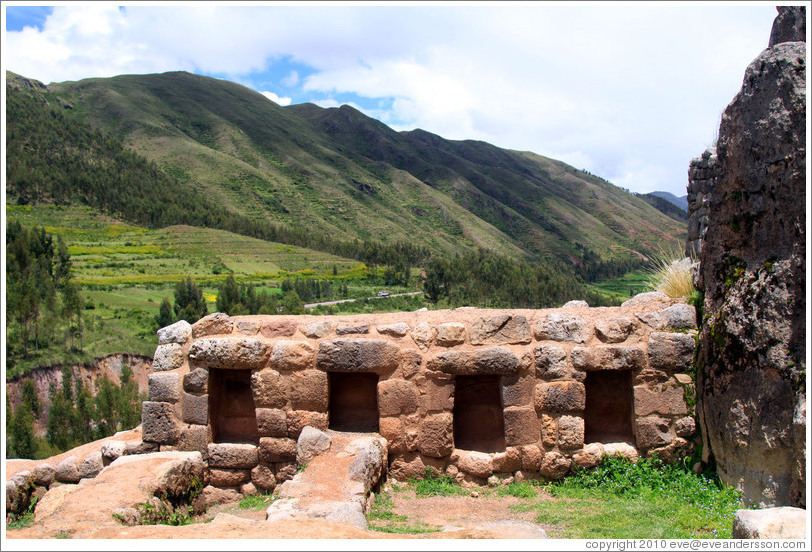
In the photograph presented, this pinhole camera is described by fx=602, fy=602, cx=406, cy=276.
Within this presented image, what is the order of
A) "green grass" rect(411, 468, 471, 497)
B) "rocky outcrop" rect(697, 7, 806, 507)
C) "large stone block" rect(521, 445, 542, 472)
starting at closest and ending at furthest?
"rocky outcrop" rect(697, 7, 806, 507) < "green grass" rect(411, 468, 471, 497) < "large stone block" rect(521, 445, 542, 472)

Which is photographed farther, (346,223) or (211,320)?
(346,223)

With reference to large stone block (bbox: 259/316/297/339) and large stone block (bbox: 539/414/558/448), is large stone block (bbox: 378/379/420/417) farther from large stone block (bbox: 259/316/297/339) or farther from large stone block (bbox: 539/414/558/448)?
large stone block (bbox: 539/414/558/448)

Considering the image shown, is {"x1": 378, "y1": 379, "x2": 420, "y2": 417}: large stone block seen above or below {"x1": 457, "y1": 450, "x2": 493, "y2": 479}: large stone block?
above

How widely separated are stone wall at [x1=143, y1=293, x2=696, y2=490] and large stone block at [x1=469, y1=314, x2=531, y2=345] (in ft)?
0.04

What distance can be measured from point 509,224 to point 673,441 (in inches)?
4104

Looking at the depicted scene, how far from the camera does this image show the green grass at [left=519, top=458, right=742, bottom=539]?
500 centimetres

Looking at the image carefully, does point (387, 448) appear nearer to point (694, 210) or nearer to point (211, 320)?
point (211, 320)

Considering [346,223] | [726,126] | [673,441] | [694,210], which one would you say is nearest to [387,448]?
[673,441]

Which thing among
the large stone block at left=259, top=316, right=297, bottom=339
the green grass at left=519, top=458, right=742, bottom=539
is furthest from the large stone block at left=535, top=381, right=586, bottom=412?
the large stone block at left=259, top=316, right=297, bottom=339

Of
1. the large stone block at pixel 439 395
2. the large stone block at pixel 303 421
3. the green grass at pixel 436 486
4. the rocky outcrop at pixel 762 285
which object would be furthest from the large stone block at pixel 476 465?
the rocky outcrop at pixel 762 285

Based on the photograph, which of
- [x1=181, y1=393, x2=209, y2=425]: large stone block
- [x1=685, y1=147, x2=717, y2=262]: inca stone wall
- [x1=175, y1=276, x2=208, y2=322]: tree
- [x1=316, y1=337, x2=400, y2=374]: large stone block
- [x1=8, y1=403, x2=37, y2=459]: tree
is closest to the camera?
[x1=316, y1=337, x2=400, y2=374]: large stone block

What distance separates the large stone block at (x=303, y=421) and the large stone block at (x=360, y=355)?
22.4 inches

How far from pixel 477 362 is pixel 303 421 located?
2137 mm

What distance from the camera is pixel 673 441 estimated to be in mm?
6559
